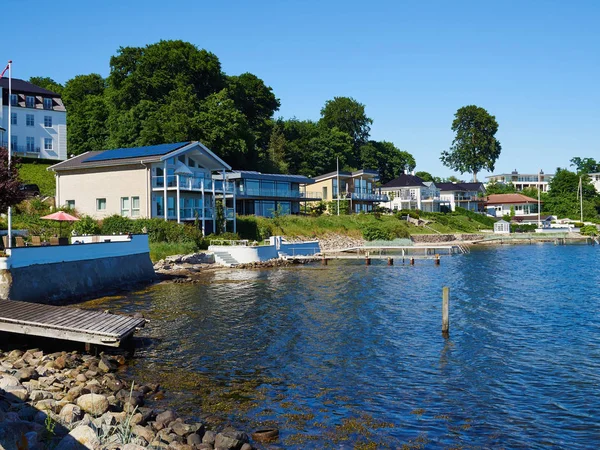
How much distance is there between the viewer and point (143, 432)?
33.1ft

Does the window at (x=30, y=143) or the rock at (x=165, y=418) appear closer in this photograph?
the rock at (x=165, y=418)

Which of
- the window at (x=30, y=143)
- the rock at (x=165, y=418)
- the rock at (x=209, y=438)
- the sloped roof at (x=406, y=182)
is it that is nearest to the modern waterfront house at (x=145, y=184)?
the window at (x=30, y=143)

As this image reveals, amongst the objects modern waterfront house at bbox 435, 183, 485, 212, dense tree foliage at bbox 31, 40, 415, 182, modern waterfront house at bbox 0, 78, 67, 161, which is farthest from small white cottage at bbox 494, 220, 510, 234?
modern waterfront house at bbox 0, 78, 67, 161

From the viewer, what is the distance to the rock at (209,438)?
10.2m

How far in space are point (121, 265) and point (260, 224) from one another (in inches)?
991

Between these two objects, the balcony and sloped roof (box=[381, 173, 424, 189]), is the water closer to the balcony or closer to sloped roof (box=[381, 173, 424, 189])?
the balcony

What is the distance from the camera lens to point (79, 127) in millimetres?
76688

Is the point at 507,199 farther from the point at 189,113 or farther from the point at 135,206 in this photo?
the point at 135,206

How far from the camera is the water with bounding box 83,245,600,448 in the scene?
1176 cm

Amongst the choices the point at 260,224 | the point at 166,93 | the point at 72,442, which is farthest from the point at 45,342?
the point at 166,93

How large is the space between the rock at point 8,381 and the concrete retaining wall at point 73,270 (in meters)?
10.9

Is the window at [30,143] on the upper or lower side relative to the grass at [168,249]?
upper

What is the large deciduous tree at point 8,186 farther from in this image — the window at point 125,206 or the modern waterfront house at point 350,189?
the modern waterfront house at point 350,189

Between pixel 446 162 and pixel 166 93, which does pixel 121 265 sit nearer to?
pixel 166 93
